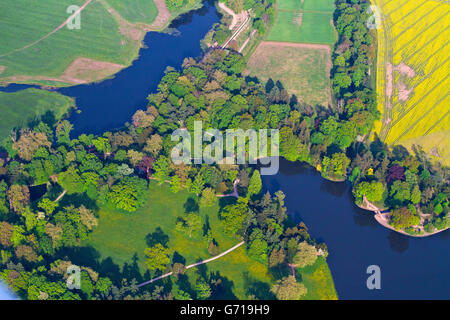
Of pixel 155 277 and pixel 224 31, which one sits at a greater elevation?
pixel 224 31

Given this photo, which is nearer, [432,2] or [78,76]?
[78,76]

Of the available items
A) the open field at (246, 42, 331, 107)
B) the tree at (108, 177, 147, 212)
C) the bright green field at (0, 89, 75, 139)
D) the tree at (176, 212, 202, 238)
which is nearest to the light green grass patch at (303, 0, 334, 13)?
the open field at (246, 42, 331, 107)

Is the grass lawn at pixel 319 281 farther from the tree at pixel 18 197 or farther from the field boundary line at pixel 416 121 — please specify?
the tree at pixel 18 197

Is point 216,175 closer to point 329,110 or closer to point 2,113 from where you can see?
point 329,110

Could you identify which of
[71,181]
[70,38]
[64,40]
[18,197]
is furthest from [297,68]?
[18,197]

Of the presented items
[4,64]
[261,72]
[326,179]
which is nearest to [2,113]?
[4,64]

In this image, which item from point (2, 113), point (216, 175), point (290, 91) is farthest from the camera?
point (290, 91)
